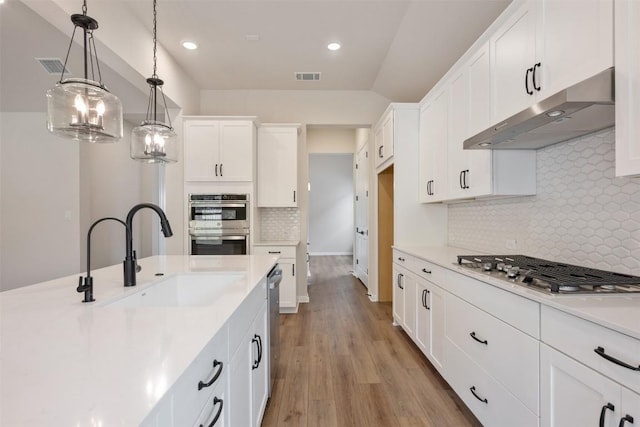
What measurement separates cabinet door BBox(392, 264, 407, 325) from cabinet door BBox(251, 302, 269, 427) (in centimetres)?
171

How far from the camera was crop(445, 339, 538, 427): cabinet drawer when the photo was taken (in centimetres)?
141

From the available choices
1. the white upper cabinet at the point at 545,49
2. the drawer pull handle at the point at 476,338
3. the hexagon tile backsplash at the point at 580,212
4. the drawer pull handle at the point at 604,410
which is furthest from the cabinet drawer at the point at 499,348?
the white upper cabinet at the point at 545,49

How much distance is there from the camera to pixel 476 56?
2.26m

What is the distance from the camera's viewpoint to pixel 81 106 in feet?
4.79

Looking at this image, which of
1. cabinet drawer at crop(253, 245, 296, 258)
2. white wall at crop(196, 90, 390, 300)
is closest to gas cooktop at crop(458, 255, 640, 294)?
cabinet drawer at crop(253, 245, 296, 258)

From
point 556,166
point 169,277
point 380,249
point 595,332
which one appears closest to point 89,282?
point 169,277

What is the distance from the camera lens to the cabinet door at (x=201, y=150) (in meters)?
3.84

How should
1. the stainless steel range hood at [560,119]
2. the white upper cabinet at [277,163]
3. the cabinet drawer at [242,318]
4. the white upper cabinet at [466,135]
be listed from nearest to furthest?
1. the cabinet drawer at [242,318]
2. the stainless steel range hood at [560,119]
3. the white upper cabinet at [466,135]
4. the white upper cabinet at [277,163]

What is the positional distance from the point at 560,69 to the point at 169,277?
7.61ft

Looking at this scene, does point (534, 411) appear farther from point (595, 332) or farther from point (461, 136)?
point (461, 136)

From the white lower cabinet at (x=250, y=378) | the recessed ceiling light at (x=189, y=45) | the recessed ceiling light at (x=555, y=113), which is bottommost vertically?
the white lower cabinet at (x=250, y=378)

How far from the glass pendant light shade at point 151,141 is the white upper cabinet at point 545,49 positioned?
2.30 metres

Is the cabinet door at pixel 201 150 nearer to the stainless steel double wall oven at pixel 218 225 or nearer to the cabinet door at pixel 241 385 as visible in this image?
the stainless steel double wall oven at pixel 218 225

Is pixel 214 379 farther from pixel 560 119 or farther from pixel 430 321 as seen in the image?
pixel 430 321
